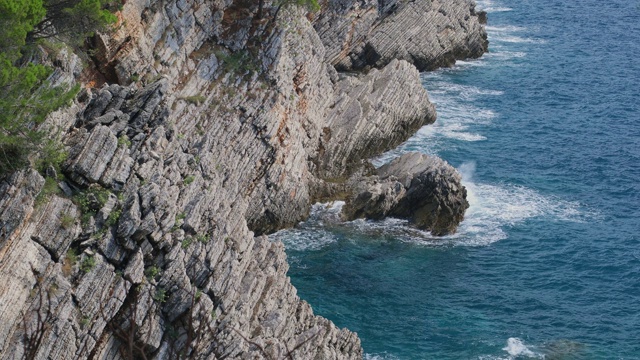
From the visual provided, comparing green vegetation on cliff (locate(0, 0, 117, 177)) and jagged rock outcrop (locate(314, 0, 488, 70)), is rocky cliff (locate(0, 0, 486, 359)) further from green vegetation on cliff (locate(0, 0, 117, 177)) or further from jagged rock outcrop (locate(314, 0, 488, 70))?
jagged rock outcrop (locate(314, 0, 488, 70))

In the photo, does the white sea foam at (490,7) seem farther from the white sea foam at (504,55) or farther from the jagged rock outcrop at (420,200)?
the jagged rock outcrop at (420,200)

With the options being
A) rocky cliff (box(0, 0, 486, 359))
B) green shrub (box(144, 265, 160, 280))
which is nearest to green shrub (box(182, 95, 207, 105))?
rocky cliff (box(0, 0, 486, 359))

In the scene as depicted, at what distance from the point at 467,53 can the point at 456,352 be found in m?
57.6

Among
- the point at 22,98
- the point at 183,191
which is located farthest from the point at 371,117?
the point at 22,98

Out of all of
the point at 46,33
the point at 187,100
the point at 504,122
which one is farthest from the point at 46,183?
the point at 504,122

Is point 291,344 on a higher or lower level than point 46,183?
lower

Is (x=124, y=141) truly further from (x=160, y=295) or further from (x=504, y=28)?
(x=504, y=28)

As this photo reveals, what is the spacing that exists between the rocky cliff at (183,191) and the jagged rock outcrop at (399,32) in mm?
16075

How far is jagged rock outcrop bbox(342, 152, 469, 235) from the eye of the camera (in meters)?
58.8

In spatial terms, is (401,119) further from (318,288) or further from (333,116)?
(318,288)

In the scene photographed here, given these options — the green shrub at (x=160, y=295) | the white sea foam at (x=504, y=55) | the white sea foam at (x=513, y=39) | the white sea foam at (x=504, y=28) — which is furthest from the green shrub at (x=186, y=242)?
the white sea foam at (x=504, y=28)

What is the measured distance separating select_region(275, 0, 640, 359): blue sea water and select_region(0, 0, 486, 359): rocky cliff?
15.5 ft

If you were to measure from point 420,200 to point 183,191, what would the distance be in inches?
989

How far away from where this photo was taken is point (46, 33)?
39406 millimetres
